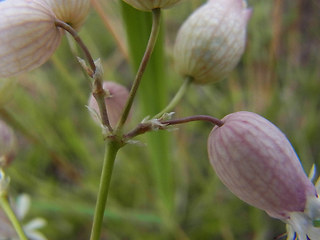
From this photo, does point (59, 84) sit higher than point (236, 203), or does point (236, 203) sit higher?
point (59, 84)

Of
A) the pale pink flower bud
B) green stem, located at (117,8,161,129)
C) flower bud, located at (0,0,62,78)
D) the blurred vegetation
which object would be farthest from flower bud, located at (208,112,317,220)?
the blurred vegetation

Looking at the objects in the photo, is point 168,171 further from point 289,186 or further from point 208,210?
point 289,186

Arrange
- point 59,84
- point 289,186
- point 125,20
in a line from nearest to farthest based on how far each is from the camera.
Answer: point 289,186, point 125,20, point 59,84

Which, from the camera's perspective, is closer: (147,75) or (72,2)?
(72,2)

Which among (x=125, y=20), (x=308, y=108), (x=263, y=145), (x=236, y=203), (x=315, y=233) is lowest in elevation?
(x=236, y=203)

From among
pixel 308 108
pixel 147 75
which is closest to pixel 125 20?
pixel 147 75

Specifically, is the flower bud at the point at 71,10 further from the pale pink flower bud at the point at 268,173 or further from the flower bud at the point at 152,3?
the pale pink flower bud at the point at 268,173

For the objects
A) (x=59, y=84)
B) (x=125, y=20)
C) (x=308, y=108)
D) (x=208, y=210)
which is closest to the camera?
(x=125, y=20)

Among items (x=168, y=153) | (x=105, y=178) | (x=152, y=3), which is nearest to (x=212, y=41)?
(x=152, y=3)

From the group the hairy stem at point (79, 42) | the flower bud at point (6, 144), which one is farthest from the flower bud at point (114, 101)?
the flower bud at point (6, 144)
